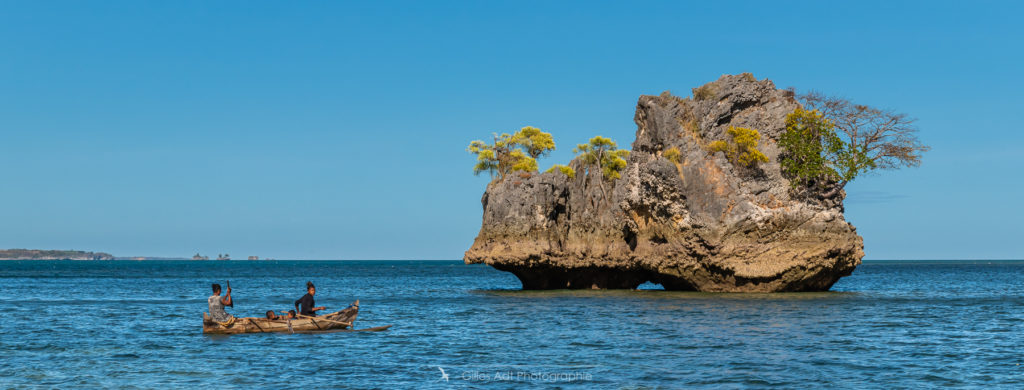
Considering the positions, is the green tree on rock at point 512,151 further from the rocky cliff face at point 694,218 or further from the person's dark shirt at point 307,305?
the person's dark shirt at point 307,305

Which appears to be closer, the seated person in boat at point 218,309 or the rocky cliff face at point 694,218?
the seated person in boat at point 218,309

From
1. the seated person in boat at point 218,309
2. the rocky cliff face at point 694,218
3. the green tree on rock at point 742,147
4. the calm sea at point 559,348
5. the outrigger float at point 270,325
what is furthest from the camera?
the green tree on rock at point 742,147

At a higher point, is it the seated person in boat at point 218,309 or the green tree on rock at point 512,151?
the green tree on rock at point 512,151

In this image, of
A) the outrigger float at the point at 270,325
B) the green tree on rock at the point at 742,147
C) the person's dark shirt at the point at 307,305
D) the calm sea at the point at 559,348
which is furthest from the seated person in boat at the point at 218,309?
the green tree on rock at the point at 742,147

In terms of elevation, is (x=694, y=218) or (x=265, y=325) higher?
(x=694, y=218)

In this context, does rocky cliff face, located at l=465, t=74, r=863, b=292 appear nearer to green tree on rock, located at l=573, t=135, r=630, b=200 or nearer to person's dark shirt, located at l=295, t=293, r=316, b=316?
green tree on rock, located at l=573, t=135, r=630, b=200

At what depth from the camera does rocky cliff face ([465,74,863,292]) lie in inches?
1935

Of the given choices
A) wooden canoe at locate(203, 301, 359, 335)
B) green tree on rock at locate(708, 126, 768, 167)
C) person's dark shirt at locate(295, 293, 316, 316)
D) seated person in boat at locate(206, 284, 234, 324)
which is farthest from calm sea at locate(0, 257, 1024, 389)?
green tree on rock at locate(708, 126, 768, 167)

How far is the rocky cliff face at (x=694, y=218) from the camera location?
49156mm

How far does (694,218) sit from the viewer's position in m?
51.0

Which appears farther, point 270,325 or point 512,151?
point 512,151

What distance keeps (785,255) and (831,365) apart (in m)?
26.4

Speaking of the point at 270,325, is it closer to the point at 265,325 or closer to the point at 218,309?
the point at 265,325

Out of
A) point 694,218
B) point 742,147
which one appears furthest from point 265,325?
point 742,147
